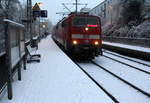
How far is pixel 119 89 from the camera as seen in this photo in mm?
9766

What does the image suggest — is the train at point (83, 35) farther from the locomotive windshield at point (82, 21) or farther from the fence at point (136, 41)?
the fence at point (136, 41)

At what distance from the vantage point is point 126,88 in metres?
9.93

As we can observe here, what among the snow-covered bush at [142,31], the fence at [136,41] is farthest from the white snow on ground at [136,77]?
the snow-covered bush at [142,31]

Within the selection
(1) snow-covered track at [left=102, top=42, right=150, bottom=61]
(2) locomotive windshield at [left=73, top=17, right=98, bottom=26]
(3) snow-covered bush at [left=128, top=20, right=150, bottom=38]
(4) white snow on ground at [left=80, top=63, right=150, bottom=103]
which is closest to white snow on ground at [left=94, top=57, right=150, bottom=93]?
(4) white snow on ground at [left=80, top=63, right=150, bottom=103]

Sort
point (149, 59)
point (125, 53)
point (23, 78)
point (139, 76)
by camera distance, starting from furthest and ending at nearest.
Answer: point (125, 53), point (149, 59), point (139, 76), point (23, 78)

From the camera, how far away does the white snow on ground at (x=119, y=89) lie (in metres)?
8.41

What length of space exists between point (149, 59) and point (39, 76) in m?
9.83

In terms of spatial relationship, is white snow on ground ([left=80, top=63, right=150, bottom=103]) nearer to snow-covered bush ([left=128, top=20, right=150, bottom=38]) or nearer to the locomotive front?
the locomotive front

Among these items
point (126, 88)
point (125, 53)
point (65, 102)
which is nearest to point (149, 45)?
point (125, 53)

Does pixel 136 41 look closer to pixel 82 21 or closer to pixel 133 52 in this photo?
pixel 133 52

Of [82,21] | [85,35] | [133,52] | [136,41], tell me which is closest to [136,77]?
[85,35]

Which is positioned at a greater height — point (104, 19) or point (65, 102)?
point (104, 19)

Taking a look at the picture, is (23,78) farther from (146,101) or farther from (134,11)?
(134,11)

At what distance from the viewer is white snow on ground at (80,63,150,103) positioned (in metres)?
8.41
